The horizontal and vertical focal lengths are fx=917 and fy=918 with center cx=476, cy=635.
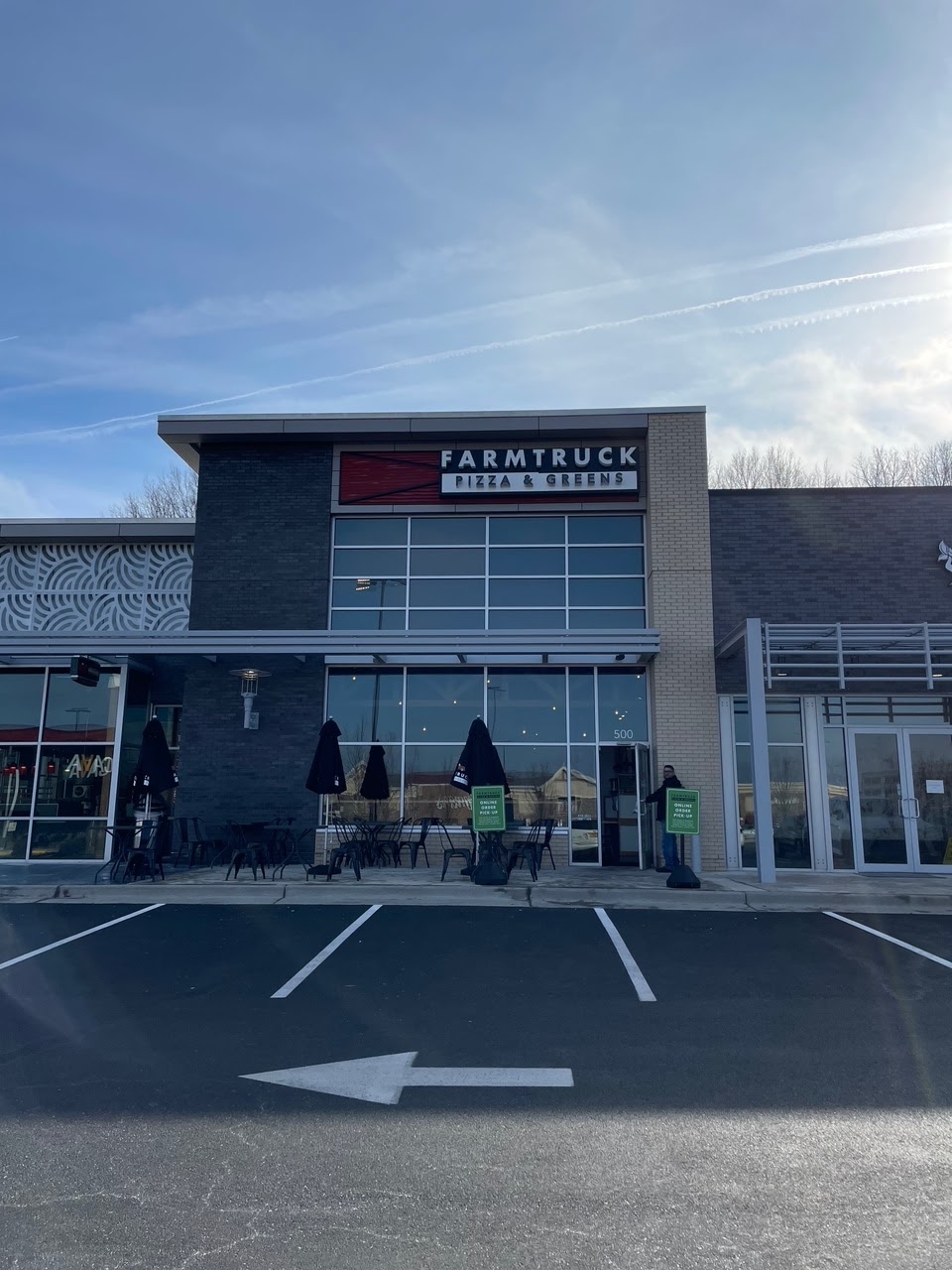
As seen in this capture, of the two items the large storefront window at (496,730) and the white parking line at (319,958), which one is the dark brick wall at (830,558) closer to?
the large storefront window at (496,730)

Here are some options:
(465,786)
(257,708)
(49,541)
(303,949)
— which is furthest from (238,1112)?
(49,541)

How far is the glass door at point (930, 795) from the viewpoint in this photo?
49.8 feet

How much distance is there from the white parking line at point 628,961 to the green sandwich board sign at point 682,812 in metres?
2.73

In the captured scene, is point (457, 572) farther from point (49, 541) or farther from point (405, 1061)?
point (405, 1061)

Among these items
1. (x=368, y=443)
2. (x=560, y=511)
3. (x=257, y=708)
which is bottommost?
(x=257, y=708)

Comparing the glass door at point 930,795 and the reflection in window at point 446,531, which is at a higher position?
the reflection in window at point 446,531

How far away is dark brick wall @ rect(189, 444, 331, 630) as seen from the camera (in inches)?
643

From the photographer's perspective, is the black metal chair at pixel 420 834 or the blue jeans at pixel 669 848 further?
the black metal chair at pixel 420 834

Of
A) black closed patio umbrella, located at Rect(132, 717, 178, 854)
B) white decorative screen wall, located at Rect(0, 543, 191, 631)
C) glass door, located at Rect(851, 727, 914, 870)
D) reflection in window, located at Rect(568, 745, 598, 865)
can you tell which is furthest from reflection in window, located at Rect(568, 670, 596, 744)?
white decorative screen wall, located at Rect(0, 543, 191, 631)

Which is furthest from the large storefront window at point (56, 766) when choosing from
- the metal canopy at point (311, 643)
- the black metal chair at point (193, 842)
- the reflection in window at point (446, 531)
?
the reflection in window at point (446, 531)

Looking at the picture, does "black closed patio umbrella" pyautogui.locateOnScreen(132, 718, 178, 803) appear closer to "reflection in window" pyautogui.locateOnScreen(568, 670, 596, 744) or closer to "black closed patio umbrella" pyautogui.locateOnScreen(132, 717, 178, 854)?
"black closed patio umbrella" pyautogui.locateOnScreen(132, 717, 178, 854)

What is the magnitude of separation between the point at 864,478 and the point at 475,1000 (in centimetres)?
3113

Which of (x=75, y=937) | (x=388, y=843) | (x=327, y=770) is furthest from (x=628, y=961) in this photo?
(x=388, y=843)

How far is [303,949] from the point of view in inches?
356
